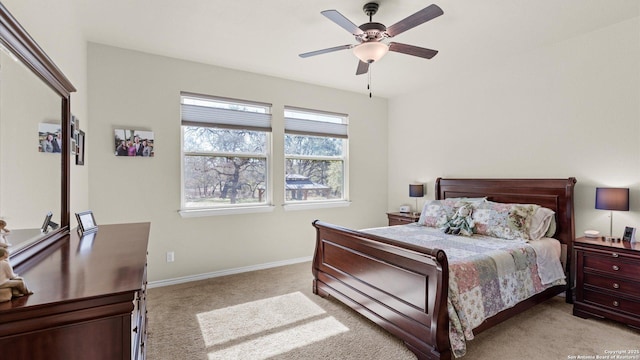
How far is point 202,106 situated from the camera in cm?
385

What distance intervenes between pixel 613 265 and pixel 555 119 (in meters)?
1.56

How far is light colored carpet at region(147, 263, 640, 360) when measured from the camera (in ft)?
7.36

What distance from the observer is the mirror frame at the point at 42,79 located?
118cm

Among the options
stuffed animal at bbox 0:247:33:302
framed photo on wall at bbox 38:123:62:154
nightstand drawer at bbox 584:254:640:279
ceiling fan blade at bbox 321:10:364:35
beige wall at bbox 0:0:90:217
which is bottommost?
nightstand drawer at bbox 584:254:640:279

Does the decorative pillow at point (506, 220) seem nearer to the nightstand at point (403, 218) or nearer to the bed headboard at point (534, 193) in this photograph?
the bed headboard at point (534, 193)

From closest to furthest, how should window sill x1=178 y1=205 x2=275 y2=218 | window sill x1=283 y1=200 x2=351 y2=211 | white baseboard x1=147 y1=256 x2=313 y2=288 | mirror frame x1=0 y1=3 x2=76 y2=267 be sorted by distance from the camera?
mirror frame x1=0 y1=3 x2=76 y2=267 → white baseboard x1=147 y1=256 x2=313 y2=288 → window sill x1=178 y1=205 x2=275 y2=218 → window sill x1=283 y1=200 x2=351 y2=211

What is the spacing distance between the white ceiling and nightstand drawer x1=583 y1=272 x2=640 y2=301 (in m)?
2.30

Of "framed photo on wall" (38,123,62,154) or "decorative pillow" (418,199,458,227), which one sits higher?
"framed photo on wall" (38,123,62,154)

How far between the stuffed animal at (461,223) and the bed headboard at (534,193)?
456mm

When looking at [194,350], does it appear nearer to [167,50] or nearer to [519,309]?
[519,309]

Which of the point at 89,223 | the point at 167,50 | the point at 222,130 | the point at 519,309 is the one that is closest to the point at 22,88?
the point at 89,223

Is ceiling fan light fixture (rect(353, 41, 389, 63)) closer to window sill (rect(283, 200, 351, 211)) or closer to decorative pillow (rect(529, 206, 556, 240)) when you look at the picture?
decorative pillow (rect(529, 206, 556, 240))

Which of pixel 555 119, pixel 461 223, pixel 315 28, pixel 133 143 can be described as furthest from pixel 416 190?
pixel 133 143

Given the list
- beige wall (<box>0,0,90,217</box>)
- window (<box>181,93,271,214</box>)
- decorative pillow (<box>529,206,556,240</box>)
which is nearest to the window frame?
window (<box>181,93,271,214</box>)
